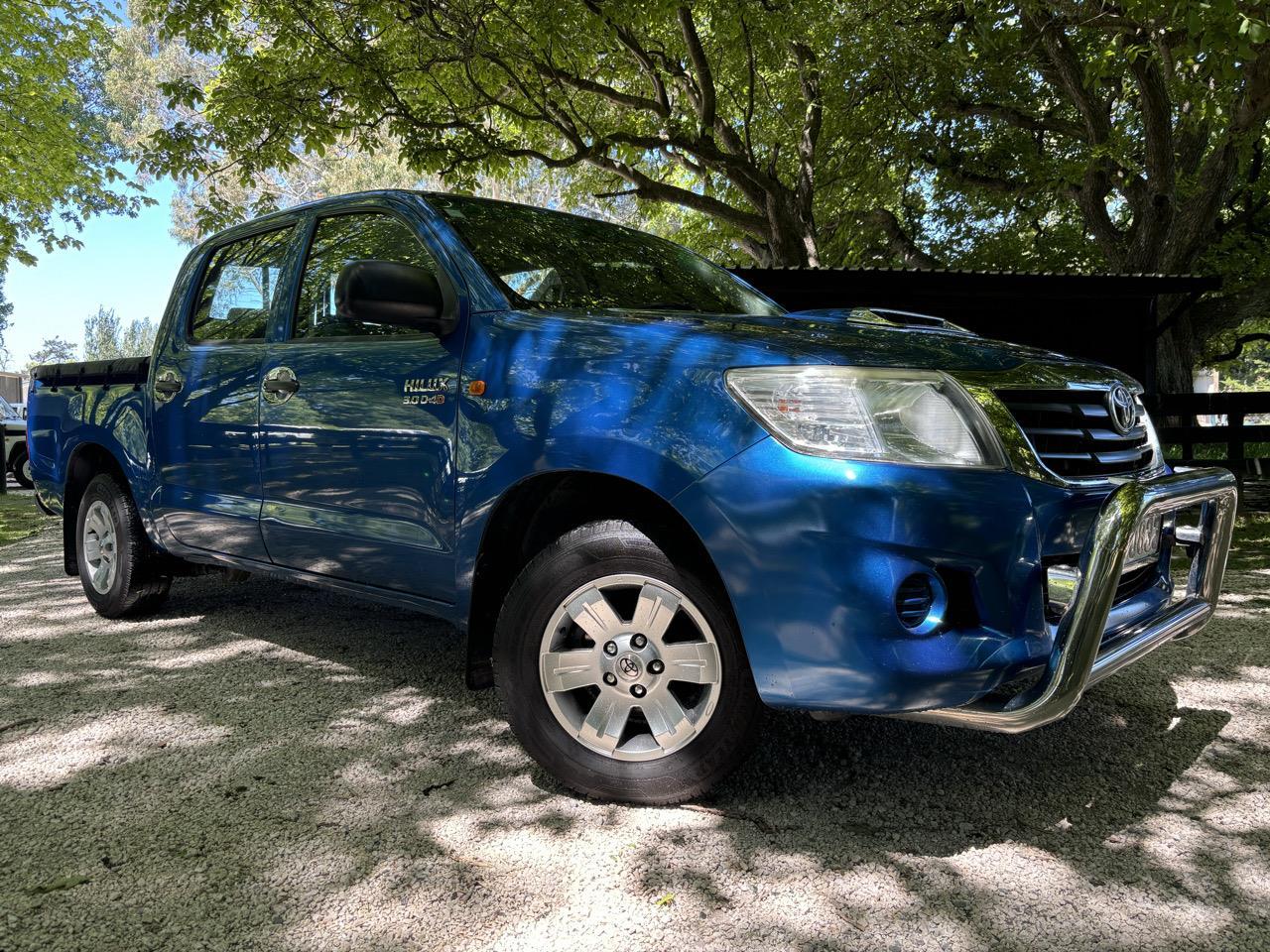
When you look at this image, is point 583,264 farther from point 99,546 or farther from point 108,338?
point 108,338

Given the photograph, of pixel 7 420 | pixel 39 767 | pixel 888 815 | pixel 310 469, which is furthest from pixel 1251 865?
pixel 7 420

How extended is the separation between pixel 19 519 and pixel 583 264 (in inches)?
408

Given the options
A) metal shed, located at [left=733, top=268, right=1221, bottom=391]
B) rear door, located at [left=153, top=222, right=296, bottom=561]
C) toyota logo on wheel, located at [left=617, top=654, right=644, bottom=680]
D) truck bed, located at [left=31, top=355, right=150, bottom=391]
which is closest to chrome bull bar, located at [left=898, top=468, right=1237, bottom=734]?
toyota logo on wheel, located at [left=617, top=654, right=644, bottom=680]

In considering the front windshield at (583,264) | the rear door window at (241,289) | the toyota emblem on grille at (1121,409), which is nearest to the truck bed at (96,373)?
the rear door window at (241,289)

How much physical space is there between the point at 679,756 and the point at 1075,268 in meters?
19.5

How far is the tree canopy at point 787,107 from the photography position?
12.3 metres

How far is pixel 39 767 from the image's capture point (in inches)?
127

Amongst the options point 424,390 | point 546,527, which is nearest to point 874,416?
point 546,527

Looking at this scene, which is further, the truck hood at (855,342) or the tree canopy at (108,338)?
the tree canopy at (108,338)

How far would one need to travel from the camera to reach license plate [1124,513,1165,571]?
277 centimetres

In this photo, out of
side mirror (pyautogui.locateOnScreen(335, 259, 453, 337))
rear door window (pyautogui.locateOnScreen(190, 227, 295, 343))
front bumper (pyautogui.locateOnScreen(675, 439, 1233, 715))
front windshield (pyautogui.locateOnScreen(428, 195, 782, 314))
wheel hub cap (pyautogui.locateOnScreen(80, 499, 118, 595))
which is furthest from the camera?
wheel hub cap (pyautogui.locateOnScreen(80, 499, 118, 595))

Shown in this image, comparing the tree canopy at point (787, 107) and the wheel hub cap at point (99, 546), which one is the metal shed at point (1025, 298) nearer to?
the tree canopy at point (787, 107)

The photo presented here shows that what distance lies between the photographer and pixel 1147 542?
2879mm

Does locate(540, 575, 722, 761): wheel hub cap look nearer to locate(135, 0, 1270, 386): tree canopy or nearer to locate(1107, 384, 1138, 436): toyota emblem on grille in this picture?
locate(1107, 384, 1138, 436): toyota emblem on grille
